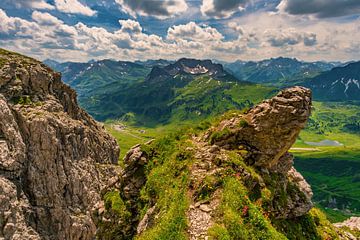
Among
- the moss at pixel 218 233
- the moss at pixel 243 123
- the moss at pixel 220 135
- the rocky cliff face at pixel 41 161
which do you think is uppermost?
the moss at pixel 243 123

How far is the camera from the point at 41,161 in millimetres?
86375

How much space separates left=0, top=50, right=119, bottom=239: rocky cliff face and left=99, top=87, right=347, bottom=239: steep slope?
45135 millimetres

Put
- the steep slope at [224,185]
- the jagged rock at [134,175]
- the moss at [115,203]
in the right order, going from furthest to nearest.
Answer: the jagged rock at [134,175] < the moss at [115,203] < the steep slope at [224,185]

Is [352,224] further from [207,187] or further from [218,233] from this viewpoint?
[218,233]

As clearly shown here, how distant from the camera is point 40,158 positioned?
86.4m

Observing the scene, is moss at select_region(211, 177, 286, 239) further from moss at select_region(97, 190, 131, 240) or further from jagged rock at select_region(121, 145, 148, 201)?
moss at select_region(97, 190, 131, 240)

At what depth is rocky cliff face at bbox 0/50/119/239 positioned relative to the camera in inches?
2985

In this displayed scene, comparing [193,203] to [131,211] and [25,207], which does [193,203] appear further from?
[25,207]

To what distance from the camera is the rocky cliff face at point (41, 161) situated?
7581cm

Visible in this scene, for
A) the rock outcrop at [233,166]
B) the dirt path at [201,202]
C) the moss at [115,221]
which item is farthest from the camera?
the moss at [115,221]

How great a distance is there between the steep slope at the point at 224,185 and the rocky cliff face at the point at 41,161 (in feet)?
148

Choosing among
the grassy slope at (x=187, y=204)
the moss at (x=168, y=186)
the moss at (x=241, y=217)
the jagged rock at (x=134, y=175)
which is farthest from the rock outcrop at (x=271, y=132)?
the jagged rock at (x=134, y=175)

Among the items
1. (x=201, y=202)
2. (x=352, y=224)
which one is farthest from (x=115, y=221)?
(x=352, y=224)

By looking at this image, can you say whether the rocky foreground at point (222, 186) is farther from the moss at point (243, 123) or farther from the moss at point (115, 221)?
the moss at point (115, 221)
